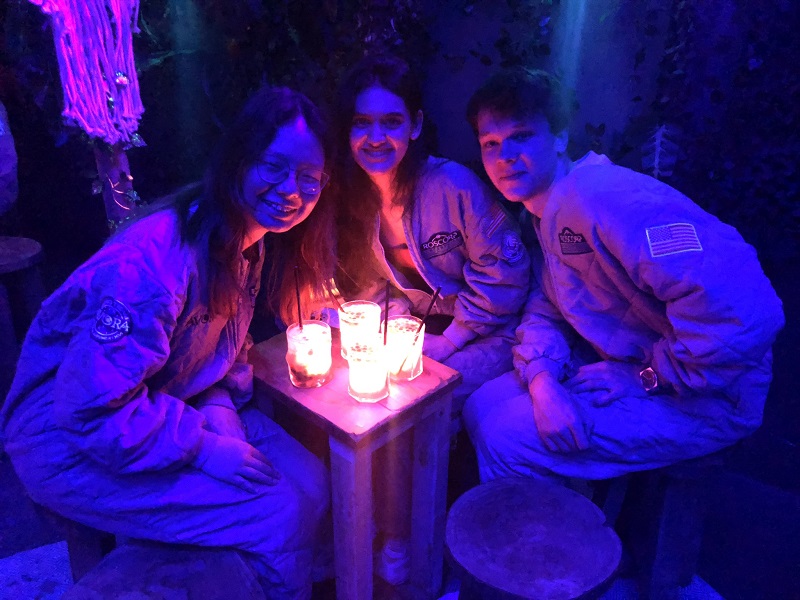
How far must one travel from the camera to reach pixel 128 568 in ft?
5.15

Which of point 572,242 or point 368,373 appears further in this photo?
point 572,242

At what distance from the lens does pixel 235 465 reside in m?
1.75

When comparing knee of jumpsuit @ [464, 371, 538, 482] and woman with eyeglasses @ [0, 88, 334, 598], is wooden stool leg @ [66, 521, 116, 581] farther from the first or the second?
knee of jumpsuit @ [464, 371, 538, 482]

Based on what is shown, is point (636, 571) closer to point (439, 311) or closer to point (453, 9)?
point (439, 311)

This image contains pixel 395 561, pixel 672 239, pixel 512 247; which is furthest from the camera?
pixel 512 247

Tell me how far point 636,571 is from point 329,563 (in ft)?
3.74

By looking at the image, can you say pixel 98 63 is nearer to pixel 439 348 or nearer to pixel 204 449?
pixel 204 449

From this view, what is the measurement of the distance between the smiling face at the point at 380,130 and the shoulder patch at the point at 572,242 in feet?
2.41

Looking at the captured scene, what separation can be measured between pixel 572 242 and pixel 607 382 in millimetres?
476

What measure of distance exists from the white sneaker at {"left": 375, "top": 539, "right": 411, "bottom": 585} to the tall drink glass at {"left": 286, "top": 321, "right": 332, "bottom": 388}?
76cm

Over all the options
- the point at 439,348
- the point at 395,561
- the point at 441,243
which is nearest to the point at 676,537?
the point at 395,561

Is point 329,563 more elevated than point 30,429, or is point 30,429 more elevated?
point 30,429

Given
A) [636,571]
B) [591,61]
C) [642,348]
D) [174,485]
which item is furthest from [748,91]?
[174,485]

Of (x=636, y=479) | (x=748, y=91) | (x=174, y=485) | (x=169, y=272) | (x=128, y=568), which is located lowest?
(x=636, y=479)
